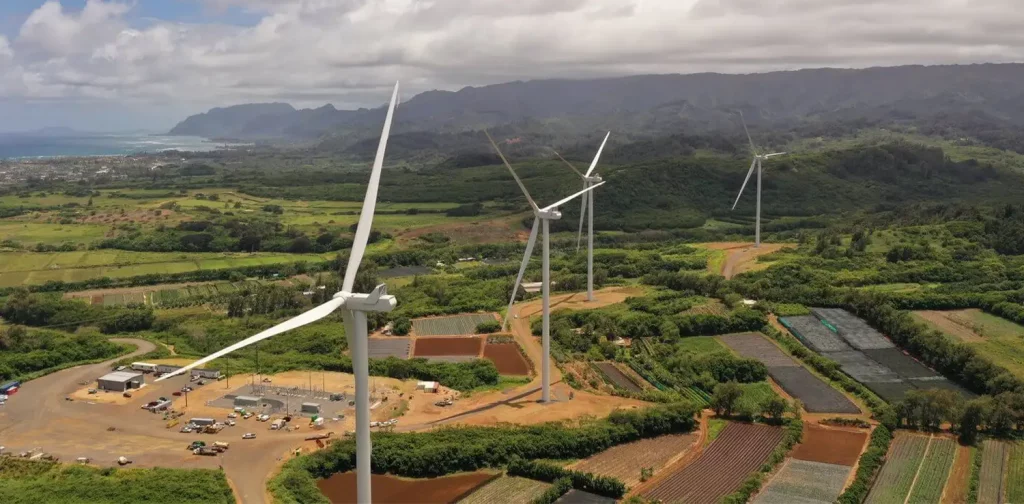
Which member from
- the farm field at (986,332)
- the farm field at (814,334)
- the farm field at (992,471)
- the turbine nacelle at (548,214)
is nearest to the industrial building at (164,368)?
the turbine nacelle at (548,214)

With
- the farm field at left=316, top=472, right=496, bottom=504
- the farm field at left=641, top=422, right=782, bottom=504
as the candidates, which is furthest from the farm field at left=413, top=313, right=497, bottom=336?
the farm field at left=641, top=422, right=782, bottom=504

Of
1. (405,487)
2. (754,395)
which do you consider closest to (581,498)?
(405,487)

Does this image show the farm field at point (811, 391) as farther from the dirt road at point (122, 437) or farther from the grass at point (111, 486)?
the grass at point (111, 486)

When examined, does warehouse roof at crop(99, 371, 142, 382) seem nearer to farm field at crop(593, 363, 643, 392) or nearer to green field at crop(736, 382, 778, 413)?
farm field at crop(593, 363, 643, 392)

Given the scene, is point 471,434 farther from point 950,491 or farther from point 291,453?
point 950,491

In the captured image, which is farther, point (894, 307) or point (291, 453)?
point (894, 307)

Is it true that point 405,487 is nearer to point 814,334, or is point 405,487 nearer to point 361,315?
point 361,315

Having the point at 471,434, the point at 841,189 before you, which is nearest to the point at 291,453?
the point at 471,434
